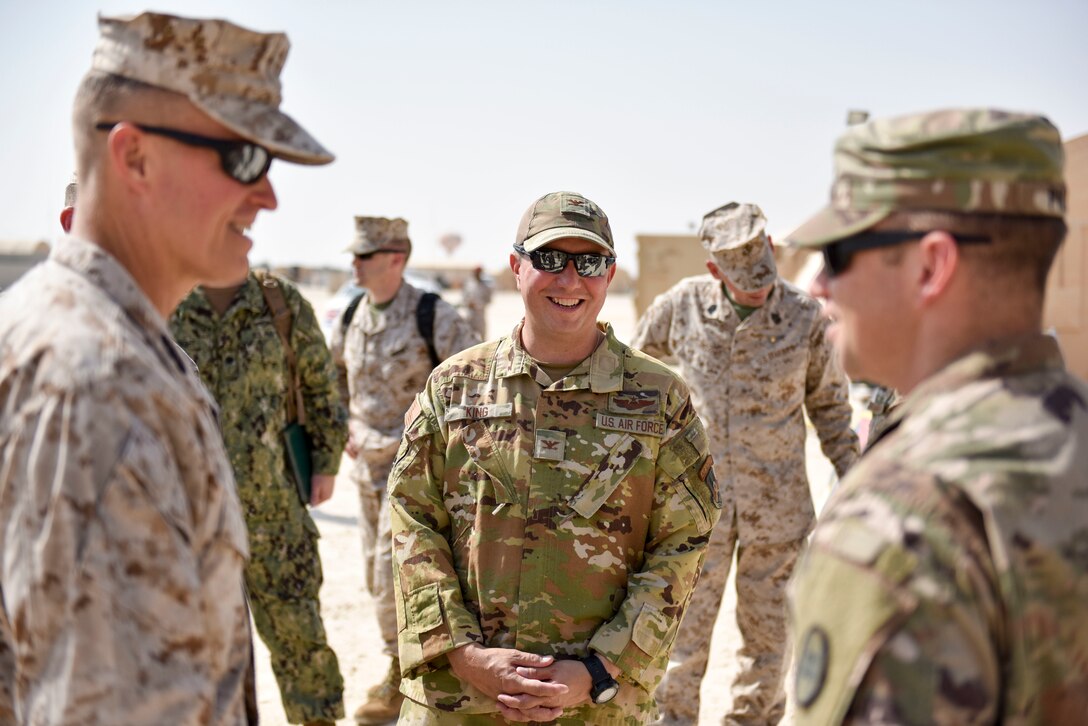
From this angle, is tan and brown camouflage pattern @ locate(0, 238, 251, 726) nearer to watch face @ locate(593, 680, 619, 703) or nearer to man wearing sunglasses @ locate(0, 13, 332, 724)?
man wearing sunglasses @ locate(0, 13, 332, 724)

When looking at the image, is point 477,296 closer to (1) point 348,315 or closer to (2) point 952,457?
(1) point 348,315

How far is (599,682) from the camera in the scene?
3.11 m

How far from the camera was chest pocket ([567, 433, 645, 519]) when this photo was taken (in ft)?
10.6

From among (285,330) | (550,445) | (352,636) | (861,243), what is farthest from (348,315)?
(861,243)

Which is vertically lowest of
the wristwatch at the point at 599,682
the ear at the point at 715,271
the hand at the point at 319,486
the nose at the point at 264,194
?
the hand at the point at 319,486

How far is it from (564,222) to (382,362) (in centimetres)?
299

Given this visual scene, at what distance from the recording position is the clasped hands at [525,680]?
3051 mm

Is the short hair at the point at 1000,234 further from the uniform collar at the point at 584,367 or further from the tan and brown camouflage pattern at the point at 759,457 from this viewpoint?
the tan and brown camouflage pattern at the point at 759,457

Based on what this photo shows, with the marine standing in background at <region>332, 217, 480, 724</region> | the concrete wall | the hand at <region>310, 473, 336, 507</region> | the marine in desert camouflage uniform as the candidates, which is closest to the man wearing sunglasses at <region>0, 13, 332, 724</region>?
the marine in desert camouflage uniform

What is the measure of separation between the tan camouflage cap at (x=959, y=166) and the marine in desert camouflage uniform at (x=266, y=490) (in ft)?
12.3

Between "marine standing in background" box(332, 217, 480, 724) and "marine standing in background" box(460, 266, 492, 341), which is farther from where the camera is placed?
"marine standing in background" box(460, 266, 492, 341)

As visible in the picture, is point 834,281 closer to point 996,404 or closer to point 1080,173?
point 996,404

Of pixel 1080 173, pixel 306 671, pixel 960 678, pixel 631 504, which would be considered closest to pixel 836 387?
pixel 631 504

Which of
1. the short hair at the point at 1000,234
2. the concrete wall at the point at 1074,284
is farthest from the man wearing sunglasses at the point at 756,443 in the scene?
the concrete wall at the point at 1074,284
